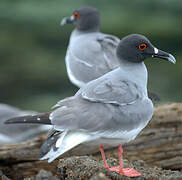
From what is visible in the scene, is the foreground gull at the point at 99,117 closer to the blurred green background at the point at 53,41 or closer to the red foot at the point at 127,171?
the red foot at the point at 127,171

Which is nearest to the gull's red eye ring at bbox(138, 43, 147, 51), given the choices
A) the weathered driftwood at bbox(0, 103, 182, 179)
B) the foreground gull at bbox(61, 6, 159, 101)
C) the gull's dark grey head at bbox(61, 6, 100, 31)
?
the weathered driftwood at bbox(0, 103, 182, 179)

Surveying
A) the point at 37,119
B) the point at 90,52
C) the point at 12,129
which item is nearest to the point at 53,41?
the point at 12,129

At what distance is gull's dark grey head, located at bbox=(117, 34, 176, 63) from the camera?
23.7 feet

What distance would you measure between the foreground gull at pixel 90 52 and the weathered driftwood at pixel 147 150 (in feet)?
5.04

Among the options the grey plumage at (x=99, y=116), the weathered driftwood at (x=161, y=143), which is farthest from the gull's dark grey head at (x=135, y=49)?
the weathered driftwood at (x=161, y=143)

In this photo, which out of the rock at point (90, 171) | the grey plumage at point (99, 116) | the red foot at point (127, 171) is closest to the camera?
the grey plumage at point (99, 116)

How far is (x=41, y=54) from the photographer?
18.9 m

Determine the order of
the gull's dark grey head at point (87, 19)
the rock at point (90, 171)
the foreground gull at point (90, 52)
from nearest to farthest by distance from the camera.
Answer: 1. the rock at point (90, 171)
2. the foreground gull at point (90, 52)
3. the gull's dark grey head at point (87, 19)

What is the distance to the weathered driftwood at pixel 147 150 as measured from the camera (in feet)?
26.3

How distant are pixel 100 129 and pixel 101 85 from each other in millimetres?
532

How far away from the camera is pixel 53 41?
770 inches

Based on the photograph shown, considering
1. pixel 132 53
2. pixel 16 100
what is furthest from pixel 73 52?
pixel 16 100

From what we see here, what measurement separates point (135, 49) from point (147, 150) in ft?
5.76

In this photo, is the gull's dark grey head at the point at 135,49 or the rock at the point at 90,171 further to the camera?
the gull's dark grey head at the point at 135,49
